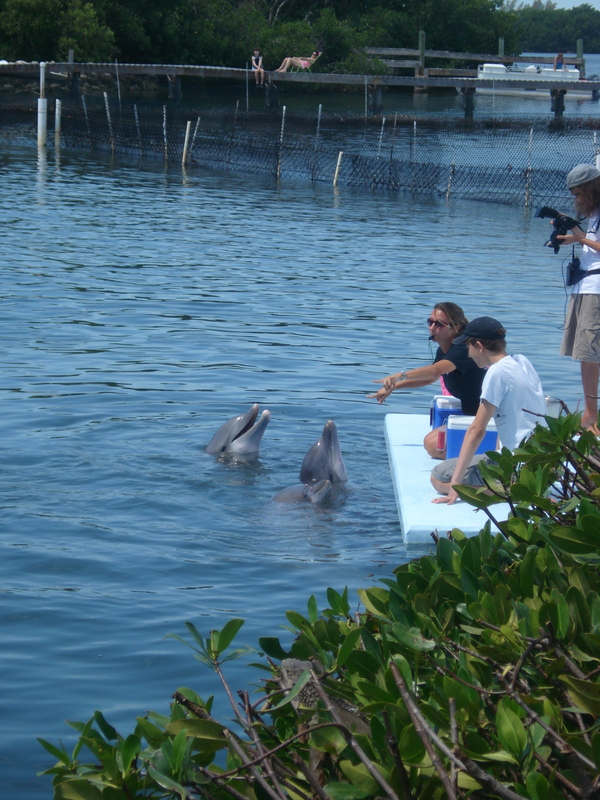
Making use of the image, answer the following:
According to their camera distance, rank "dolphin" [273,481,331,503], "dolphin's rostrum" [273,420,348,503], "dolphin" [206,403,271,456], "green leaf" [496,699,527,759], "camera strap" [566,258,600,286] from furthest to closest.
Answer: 1. "dolphin" [206,403,271,456]
2. "dolphin's rostrum" [273,420,348,503]
3. "camera strap" [566,258,600,286]
4. "dolphin" [273,481,331,503]
5. "green leaf" [496,699,527,759]

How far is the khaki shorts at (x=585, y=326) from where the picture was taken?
709cm

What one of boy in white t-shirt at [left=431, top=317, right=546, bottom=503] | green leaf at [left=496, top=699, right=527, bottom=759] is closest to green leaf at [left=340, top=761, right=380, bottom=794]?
green leaf at [left=496, top=699, right=527, bottom=759]

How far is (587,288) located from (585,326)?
0.88ft

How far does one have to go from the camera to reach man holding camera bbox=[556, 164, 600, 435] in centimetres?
693

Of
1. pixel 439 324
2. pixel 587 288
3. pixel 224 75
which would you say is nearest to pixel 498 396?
pixel 439 324

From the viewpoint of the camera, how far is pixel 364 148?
119 feet

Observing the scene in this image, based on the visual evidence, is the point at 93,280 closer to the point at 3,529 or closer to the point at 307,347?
the point at 307,347

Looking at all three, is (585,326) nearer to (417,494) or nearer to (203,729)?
(417,494)

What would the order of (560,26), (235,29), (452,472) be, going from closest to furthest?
(452,472) → (235,29) → (560,26)

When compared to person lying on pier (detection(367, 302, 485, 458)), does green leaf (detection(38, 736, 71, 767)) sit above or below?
above

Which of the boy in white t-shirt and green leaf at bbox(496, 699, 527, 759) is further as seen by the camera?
the boy in white t-shirt

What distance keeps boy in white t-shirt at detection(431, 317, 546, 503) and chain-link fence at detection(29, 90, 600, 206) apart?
807 inches

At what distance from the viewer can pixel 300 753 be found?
224cm

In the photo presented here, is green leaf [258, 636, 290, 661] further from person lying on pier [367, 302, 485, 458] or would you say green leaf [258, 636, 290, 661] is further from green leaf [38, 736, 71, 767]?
person lying on pier [367, 302, 485, 458]
